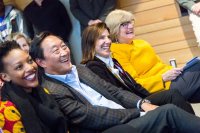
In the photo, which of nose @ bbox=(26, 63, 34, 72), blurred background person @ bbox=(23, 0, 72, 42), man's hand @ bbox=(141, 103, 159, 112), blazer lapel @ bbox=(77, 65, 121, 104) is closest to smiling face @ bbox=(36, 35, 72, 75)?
blazer lapel @ bbox=(77, 65, 121, 104)

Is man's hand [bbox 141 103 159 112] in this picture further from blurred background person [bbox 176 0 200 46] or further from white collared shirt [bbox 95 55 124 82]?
blurred background person [bbox 176 0 200 46]

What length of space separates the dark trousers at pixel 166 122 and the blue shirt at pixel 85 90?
11.8 inches

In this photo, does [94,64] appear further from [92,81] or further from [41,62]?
[41,62]

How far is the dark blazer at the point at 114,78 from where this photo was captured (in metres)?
2.32

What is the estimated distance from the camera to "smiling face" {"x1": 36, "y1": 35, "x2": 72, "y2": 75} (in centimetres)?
208

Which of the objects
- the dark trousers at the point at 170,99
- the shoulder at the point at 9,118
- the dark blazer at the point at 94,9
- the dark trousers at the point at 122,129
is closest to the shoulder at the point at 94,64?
the dark trousers at the point at 170,99

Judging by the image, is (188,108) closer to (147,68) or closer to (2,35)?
(147,68)

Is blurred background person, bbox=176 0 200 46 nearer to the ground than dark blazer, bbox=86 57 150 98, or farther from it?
farther from it

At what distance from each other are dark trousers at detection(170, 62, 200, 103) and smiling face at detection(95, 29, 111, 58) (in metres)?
0.51

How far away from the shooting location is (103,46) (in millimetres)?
2443

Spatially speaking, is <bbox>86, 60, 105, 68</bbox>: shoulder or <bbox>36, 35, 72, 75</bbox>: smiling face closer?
<bbox>36, 35, 72, 75</bbox>: smiling face

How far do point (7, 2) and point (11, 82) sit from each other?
3.11 metres

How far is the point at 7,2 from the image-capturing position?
4.68 meters

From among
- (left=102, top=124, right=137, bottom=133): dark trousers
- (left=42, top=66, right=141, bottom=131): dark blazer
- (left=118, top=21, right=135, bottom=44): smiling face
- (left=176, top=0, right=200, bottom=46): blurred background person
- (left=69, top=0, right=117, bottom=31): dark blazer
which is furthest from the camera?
(left=69, top=0, right=117, bottom=31): dark blazer
